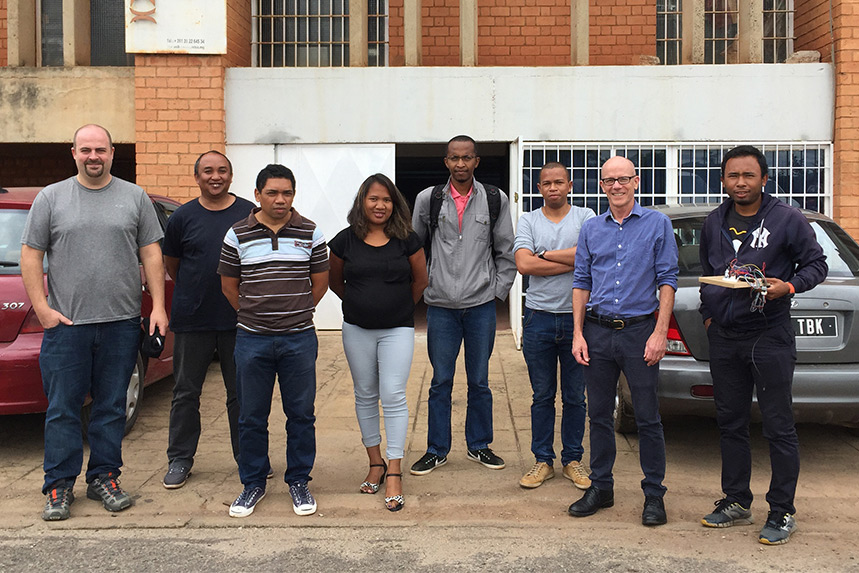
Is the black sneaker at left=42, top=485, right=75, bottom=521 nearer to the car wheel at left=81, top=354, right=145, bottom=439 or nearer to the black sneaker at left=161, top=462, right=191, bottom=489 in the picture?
the black sneaker at left=161, top=462, right=191, bottom=489

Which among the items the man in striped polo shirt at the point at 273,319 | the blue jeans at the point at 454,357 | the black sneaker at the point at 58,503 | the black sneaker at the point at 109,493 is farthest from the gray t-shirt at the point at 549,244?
the black sneaker at the point at 58,503

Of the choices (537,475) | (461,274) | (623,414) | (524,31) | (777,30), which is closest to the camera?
(537,475)

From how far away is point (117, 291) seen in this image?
4.58 m

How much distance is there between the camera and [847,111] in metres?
9.59

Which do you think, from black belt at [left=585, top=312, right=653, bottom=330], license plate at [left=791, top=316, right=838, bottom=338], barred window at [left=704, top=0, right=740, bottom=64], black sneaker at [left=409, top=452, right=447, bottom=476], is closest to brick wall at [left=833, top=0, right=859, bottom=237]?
barred window at [left=704, top=0, right=740, bottom=64]

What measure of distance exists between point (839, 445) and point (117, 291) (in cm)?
476

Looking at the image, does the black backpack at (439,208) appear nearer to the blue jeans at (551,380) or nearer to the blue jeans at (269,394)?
the blue jeans at (551,380)

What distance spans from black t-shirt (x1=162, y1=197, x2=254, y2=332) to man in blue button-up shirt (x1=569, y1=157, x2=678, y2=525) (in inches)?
79.5

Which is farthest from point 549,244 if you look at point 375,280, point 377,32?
point 377,32

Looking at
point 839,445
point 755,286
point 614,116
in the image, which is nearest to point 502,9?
point 614,116

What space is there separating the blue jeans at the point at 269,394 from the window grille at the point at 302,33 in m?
7.42

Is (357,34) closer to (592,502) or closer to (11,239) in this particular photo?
(11,239)

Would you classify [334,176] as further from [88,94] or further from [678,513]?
[678,513]

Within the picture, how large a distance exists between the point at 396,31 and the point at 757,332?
328 inches
